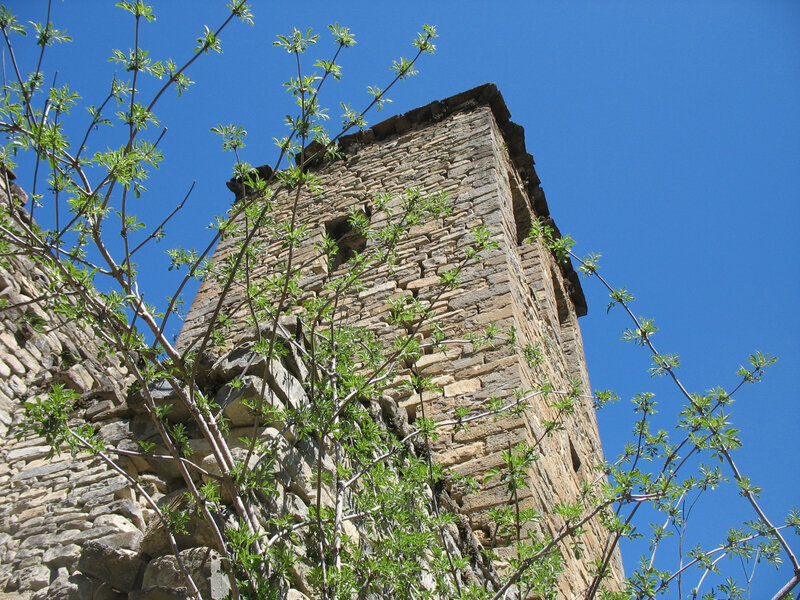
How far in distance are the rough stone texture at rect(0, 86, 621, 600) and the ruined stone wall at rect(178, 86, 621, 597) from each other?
2 centimetres

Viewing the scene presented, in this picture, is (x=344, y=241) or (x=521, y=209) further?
(x=521, y=209)

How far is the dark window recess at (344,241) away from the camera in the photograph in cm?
660

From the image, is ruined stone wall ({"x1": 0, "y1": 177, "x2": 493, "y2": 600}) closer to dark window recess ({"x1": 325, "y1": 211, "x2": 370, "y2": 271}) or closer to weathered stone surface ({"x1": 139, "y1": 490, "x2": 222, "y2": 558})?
weathered stone surface ({"x1": 139, "y1": 490, "x2": 222, "y2": 558})

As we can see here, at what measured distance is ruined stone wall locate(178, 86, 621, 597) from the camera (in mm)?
4332

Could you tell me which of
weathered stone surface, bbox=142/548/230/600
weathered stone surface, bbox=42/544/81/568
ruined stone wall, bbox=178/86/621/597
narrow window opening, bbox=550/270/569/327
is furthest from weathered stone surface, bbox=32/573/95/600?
narrow window opening, bbox=550/270/569/327

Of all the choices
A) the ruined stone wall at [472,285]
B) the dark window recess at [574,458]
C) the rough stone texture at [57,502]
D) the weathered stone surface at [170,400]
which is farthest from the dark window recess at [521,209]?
the weathered stone surface at [170,400]

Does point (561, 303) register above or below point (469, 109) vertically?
below

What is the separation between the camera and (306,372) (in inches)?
129

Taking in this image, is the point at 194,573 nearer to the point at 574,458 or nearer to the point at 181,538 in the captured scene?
the point at 181,538

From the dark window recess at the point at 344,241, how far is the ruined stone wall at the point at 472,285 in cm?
5

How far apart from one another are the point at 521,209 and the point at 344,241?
2143 mm

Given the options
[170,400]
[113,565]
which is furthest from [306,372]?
[113,565]

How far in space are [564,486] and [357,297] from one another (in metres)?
2.14

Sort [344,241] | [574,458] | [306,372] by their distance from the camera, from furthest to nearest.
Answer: [344,241]
[574,458]
[306,372]
